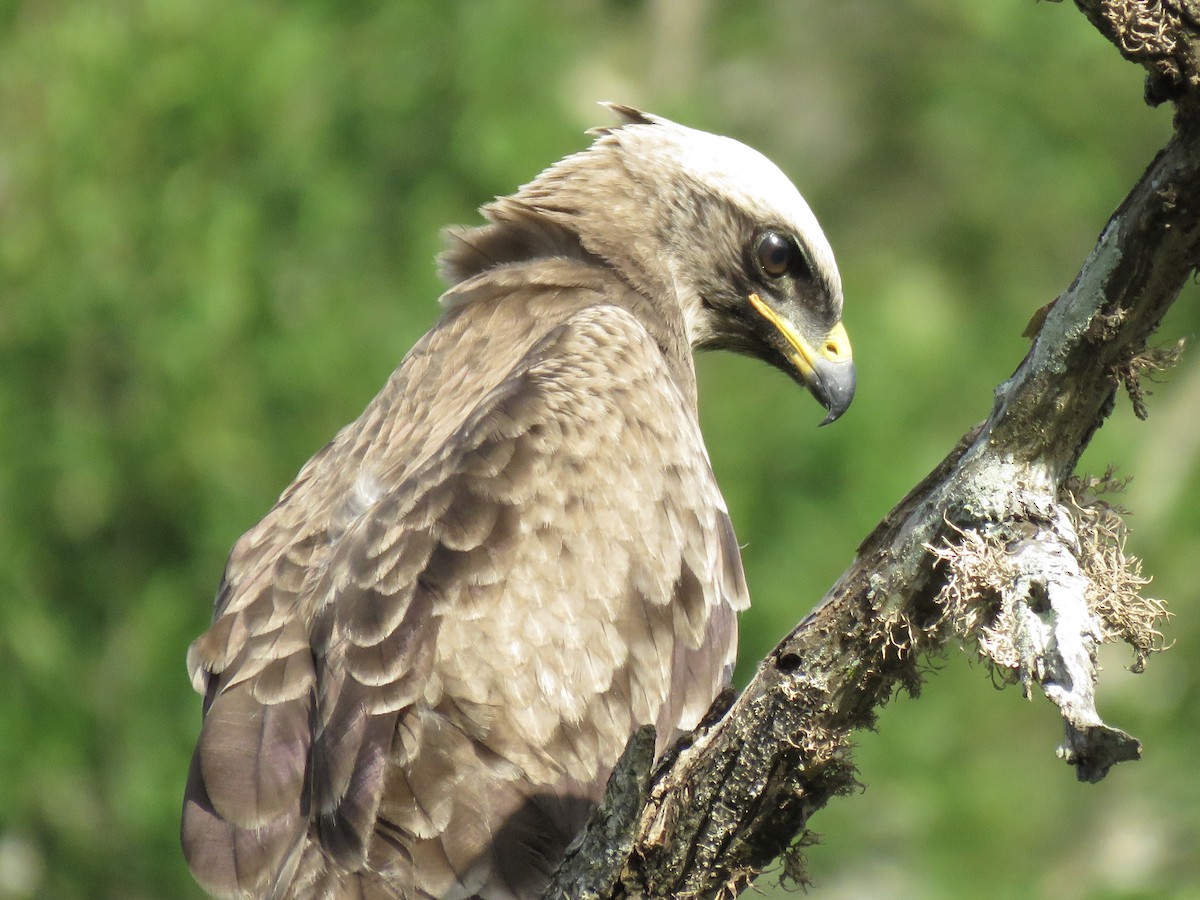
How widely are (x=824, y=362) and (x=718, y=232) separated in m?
0.63

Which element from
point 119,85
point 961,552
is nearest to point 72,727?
point 119,85

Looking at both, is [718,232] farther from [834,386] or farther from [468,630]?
[468,630]

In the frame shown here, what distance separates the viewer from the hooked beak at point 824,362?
5.82m

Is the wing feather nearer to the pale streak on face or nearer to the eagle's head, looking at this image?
the eagle's head

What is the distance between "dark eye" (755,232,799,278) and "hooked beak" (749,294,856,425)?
13 centimetres

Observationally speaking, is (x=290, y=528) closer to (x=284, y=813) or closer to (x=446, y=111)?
(x=284, y=813)

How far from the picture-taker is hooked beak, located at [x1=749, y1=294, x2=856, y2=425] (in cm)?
582

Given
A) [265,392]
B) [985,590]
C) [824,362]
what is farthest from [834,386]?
[265,392]

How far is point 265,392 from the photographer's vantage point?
10.3 metres

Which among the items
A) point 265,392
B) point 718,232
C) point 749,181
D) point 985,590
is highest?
point 749,181

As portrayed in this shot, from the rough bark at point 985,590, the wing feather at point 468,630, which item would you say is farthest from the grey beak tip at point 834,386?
the rough bark at point 985,590

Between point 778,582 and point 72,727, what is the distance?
184 inches

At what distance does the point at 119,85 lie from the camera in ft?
33.2

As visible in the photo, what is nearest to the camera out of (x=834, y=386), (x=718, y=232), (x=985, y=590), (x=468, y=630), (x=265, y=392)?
(x=985, y=590)
